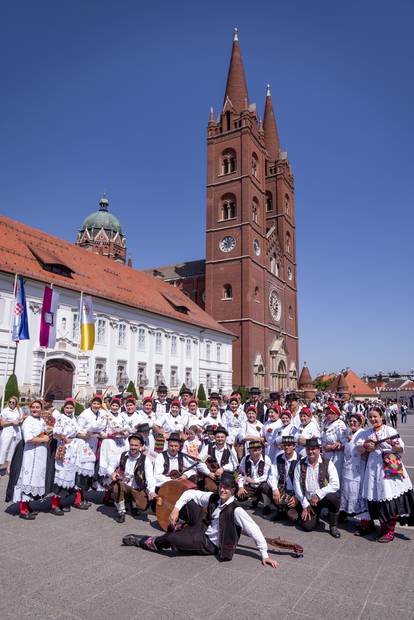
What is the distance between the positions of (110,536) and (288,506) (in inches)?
115

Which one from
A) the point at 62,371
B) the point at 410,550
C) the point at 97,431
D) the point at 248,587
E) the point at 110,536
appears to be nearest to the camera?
the point at 248,587

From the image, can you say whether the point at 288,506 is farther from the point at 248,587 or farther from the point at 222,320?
the point at 222,320

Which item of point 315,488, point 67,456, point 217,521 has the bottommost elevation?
point 217,521

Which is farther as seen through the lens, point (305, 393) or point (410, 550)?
point (305, 393)

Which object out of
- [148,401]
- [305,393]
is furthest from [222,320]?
[148,401]

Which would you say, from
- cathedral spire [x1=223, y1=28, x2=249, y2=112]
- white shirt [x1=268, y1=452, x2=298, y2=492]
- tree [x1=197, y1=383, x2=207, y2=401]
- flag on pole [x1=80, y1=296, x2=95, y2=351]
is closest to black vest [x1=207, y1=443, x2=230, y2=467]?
white shirt [x1=268, y1=452, x2=298, y2=492]

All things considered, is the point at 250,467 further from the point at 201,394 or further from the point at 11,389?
the point at 201,394

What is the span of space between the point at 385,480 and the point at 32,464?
5872mm

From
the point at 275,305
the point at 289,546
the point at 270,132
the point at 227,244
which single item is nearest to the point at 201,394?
the point at 227,244

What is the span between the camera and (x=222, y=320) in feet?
153

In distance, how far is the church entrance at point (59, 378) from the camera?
25234 millimetres

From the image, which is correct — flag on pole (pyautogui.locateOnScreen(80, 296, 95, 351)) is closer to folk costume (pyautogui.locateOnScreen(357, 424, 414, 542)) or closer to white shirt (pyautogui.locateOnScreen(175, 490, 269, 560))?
white shirt (pyautogui.locateOnScreen(175, 490, 269, 560))

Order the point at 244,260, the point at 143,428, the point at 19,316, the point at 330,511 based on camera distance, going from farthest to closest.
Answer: the point at 244,260, the point at 19,316, the point at 143,428, the point at 330,511

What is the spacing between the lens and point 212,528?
5.43 meters
